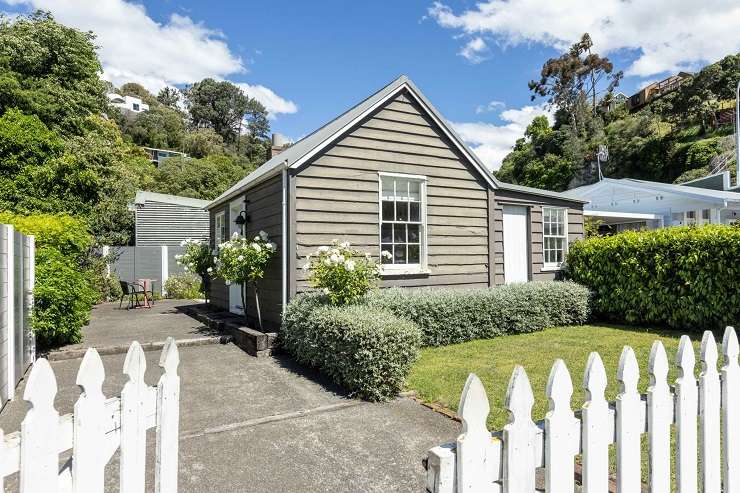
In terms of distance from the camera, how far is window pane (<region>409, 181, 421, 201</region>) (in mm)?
9320

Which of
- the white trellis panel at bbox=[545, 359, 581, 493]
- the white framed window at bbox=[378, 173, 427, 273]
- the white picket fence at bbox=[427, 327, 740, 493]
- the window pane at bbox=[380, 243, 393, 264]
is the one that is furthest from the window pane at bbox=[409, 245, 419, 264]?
the white trellis panel at bbox=[545, 359, 581, 493]

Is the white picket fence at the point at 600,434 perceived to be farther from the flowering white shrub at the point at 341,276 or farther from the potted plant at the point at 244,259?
the potted plant at the point at 244,259

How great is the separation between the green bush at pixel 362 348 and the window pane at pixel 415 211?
3.23 m

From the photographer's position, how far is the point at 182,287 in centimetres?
1806

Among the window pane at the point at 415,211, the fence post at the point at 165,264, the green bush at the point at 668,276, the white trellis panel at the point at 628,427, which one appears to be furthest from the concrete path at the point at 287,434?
the fence post at the point at 165,264

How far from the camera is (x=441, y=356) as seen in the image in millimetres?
7141

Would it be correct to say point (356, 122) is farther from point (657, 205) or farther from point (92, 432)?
point (657, 205)

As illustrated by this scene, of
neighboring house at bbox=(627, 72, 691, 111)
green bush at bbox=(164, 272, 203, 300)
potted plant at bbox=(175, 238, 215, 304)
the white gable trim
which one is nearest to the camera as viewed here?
the white gable trim

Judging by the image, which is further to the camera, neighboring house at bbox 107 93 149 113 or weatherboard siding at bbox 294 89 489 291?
neighboring house at bbox 107 93 149 113

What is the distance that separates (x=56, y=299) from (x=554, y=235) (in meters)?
Result: 11.1

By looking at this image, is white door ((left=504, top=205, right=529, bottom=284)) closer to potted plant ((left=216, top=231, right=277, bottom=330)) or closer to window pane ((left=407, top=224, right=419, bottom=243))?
window pane ((left=407, top=224, right=419, bottom=243))

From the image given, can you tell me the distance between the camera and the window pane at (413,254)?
920 centimetres

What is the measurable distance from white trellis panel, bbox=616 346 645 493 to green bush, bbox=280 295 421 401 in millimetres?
3445

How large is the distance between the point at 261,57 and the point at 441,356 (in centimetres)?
2028
